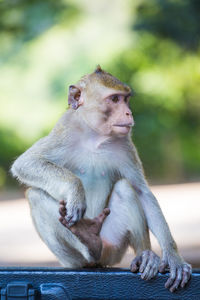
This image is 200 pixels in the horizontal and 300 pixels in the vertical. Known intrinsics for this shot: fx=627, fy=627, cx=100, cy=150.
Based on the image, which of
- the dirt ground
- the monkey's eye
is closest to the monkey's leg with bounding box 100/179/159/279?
the monkey's eye

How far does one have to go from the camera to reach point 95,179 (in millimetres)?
3922

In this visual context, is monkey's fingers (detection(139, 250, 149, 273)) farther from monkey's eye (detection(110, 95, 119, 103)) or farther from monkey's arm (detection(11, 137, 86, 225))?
monkey's eye (detection(110, 95, 119, 103))

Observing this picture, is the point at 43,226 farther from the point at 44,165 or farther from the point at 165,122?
the point at 165,122

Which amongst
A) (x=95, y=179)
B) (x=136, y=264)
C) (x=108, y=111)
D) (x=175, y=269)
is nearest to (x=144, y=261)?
(x=136, y=264)

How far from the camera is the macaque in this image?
3672 millimetres

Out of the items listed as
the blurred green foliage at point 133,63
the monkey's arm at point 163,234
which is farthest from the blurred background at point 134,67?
the monkey's arm at point 163,234

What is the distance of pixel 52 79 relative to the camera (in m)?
12.8

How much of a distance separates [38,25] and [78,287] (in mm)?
11321

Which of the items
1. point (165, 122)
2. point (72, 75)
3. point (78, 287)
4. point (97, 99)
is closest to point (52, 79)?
point (72, 75)

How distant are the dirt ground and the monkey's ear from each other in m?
3.52

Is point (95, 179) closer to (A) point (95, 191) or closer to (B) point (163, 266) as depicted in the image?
(A) point (95, 191)

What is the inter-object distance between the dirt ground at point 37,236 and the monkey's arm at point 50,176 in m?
3.44

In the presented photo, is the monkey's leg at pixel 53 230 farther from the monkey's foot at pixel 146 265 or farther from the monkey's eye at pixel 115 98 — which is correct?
the monkey's eye at pixel 115 98

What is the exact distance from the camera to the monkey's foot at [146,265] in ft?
9.82
